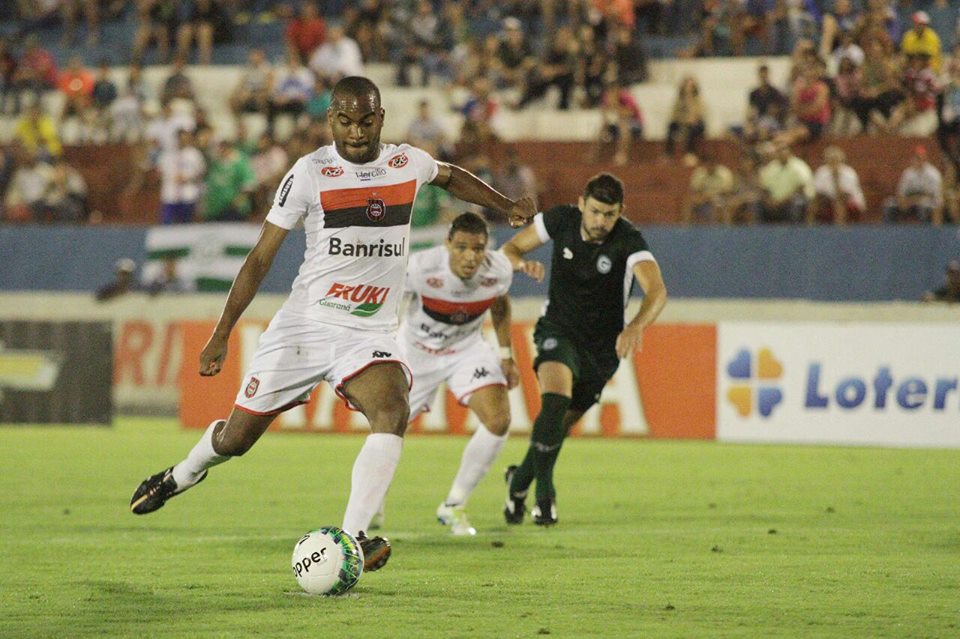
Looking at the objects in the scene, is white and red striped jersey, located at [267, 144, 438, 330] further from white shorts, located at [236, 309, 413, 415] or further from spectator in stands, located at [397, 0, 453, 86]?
spectator in stands, located at [397, 0, 453, 86]

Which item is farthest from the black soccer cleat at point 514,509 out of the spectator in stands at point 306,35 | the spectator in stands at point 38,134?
the spectator in stands at point 306,35

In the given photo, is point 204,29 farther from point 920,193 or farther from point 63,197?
point 920,193

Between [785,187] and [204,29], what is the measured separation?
441 inches

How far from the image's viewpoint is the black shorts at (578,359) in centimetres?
1095

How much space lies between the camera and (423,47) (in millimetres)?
25734

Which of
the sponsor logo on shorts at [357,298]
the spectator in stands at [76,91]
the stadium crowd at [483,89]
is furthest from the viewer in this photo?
the spectator in stands at [76,91]

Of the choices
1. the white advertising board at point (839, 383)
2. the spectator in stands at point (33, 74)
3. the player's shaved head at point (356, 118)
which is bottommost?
the white advertising board at point (839, 383)

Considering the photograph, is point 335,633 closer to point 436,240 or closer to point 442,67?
point 436,240

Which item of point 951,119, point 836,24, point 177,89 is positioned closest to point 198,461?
point 951,119

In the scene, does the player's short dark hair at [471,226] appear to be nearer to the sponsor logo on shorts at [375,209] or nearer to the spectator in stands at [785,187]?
the sponsor logo on shorts at [375,209]

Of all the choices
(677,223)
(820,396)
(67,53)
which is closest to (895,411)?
(820,396)

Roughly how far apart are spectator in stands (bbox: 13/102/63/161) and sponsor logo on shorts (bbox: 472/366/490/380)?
15.4m

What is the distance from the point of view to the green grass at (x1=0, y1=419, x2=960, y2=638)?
277 inches

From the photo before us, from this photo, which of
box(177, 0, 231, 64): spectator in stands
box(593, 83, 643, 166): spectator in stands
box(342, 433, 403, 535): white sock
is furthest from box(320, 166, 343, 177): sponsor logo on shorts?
box(177, 0, 231, 64): spectator in stands
